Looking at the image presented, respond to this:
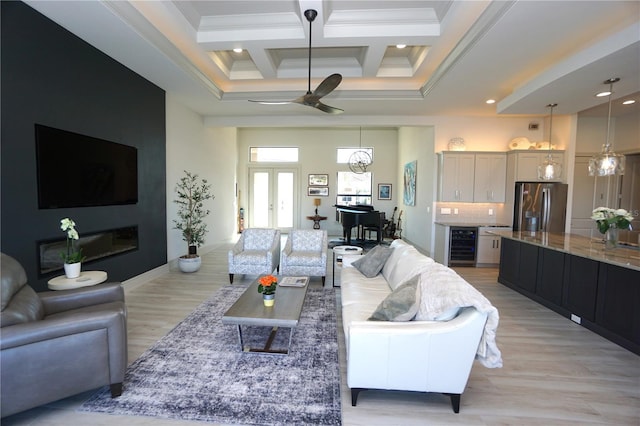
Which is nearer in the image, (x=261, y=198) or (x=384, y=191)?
(x=384, y=191)

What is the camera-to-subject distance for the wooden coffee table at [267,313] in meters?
2.48

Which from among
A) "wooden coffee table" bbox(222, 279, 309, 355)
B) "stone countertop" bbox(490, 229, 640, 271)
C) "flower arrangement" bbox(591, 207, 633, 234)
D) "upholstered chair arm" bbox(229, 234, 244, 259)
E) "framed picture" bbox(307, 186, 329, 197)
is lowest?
"wooden coffee table" bbox(222, 279, 309, 355)

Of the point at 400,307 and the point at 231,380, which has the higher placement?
the point at 400,307

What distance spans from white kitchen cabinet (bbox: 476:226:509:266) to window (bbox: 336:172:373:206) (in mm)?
4643

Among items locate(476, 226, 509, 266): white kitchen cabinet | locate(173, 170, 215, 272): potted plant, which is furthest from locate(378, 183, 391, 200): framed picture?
locate(173, 170, 215, 272): potted plant

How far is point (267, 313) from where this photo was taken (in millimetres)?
2611

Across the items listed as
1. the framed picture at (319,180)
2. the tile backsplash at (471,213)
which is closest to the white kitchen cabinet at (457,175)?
the tile backsplash at (471,213)

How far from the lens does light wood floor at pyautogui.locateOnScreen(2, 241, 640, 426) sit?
194 centimetres

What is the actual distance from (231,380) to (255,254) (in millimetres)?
2595

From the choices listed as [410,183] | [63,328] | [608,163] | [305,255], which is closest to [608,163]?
[608,163]

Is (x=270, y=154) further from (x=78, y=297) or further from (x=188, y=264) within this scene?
(x=78, y=297)

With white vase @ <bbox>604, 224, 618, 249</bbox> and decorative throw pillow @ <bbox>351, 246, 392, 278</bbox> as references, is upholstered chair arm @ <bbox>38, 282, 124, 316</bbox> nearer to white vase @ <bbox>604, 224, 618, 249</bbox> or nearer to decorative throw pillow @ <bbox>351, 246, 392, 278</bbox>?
decorative throw pillow @ <bbox>351, 246, 392, 278</bbox>

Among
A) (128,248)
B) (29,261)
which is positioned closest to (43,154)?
(29,261)

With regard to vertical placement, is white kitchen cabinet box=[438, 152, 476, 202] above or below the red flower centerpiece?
above
